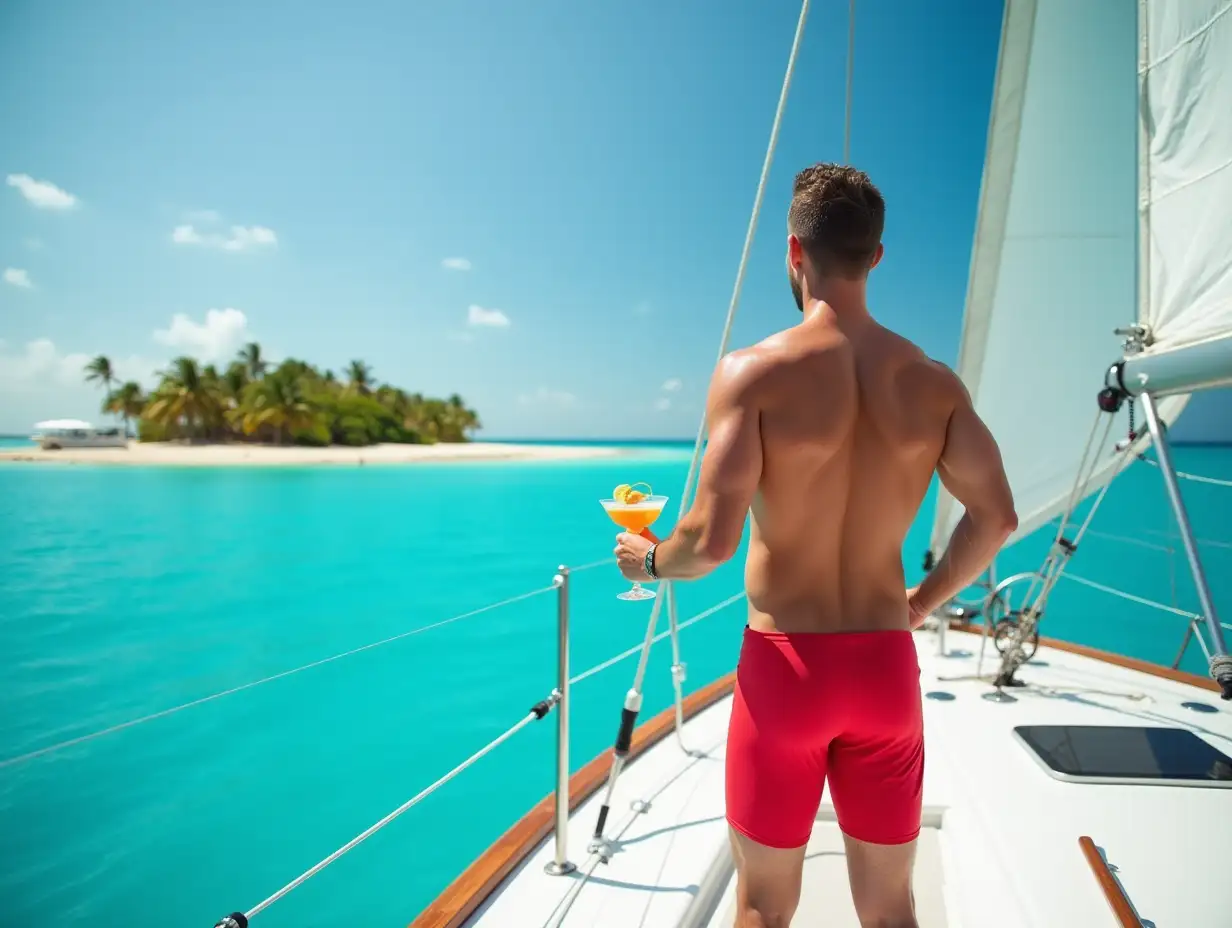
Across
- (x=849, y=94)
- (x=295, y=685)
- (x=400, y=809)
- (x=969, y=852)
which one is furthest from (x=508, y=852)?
(x=295, y=685)

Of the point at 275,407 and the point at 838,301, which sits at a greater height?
the point at 275,407

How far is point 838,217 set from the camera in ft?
3.62

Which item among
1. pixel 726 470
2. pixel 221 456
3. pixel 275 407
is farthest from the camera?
pixel 275 407

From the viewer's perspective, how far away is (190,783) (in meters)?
5.82

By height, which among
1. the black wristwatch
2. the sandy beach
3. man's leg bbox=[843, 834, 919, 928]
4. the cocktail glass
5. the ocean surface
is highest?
the cocktail glass

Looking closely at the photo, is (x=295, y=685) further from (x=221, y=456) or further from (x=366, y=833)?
(x=221, y=456)

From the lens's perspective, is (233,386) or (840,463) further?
(233,386)

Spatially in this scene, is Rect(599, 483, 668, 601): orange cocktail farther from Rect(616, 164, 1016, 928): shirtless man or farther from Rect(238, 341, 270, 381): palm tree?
Rect(238, 341, 270, 381): palm tree

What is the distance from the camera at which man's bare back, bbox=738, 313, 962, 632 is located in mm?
1058

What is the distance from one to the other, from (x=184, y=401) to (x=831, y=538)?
47432 millimetres

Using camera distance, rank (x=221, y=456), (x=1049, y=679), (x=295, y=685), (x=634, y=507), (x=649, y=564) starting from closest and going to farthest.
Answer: (x=649, y=564)
(x=634, y=507)
(x=1049, y=679)
(x=295, y=685)
(x=221, y=456)

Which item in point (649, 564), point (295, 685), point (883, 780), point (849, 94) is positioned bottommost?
point (295, 685)

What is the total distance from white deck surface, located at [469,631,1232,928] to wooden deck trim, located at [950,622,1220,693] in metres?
0.45

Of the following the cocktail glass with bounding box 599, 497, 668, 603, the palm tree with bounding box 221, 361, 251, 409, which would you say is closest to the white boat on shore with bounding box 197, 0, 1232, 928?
the cocktail glass with bounding box 599, 497, 668, 603
